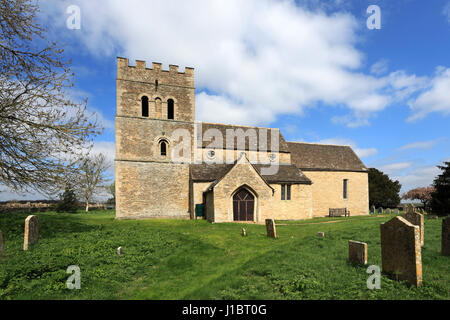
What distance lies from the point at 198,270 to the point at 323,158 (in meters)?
25.9

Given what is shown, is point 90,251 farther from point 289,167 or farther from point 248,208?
point 289,167

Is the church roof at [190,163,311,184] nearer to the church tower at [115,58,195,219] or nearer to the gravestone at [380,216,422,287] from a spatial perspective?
the church tower at [115,58,195,219]

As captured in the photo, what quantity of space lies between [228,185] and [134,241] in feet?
33.3

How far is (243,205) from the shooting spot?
2047 centimetres

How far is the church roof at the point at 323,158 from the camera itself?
28.3 m

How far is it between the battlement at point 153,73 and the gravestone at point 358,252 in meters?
22.1

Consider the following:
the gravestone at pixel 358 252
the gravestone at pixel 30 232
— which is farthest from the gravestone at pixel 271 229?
the gravestone at pixel 30 232

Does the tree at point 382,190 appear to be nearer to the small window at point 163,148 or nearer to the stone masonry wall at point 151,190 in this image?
the stone masonry wall at point 151,190

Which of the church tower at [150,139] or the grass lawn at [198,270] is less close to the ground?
the church tower at [150,139]

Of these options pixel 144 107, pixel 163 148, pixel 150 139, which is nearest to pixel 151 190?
pixel 163 148

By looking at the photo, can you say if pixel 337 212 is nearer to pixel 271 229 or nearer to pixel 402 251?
pixel 271 229

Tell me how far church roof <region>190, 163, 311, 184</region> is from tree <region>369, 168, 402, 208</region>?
78.0 feet

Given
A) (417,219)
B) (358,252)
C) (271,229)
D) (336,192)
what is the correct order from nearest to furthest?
1. (358,252)
2. (417,219)
3. (271,229)
4. (336,192)
